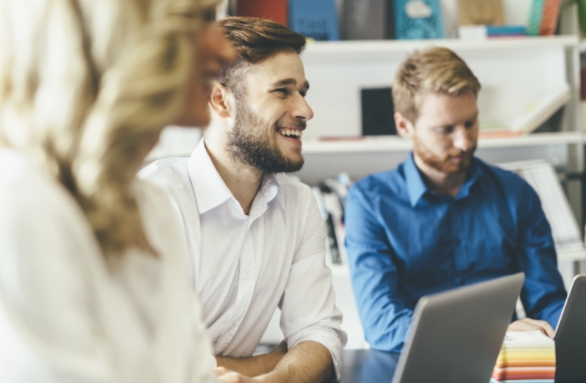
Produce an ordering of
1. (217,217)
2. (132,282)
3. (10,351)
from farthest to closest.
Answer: (217,217) < (132,282) < (10,351)

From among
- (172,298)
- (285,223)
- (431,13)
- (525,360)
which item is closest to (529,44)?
(431,13)

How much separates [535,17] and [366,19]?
29.5 inches

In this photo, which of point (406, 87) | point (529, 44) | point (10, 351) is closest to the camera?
point (10, 351)

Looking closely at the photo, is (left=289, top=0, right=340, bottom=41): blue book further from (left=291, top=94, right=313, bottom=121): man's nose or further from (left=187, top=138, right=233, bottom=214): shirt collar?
(left=187, top=138, right=233, bottom=214): shirt collar

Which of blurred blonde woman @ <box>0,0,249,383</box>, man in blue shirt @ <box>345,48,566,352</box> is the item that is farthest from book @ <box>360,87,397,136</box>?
blurred blonde woman @ <box>0,0,249,383</box>

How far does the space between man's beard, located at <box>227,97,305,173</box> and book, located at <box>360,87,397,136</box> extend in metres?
1.06

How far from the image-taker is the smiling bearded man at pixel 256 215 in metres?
1.39

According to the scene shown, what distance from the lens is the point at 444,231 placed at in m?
1.84

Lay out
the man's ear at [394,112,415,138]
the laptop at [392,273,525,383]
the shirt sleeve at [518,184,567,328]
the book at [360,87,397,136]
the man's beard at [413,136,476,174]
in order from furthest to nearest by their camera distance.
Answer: the book at [360,87,397,136] → the man's ear at [394,112,415,138] → the man's beard at [413,136,476,174] → the shirt sleeve at [518,184,567,328] → the laptop at [392,273,525,383]

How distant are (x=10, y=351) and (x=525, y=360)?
86 centimetres

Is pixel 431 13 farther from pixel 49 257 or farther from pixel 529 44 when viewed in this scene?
pixel 49 257

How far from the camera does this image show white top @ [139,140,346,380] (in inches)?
54.7

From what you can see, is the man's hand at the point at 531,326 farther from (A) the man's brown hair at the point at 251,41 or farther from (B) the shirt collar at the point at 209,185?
(A) the man's brown hair at the point at 251,41

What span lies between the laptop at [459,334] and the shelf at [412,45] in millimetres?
1576
